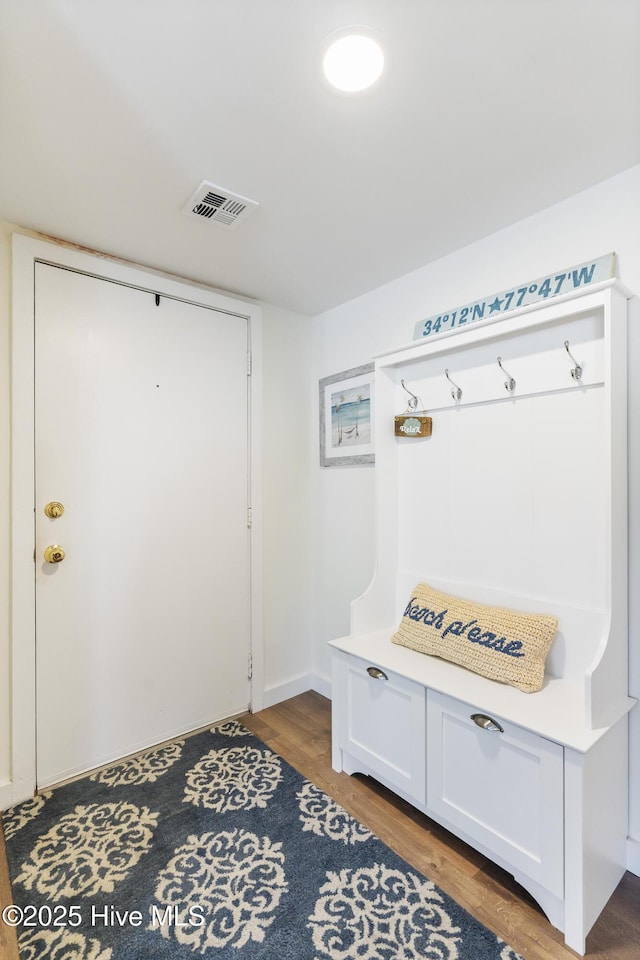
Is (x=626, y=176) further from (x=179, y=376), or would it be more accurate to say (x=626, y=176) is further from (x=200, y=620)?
(x=200, y=620)

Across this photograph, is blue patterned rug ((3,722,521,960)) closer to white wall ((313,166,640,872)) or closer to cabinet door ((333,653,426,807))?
cabinet door ((333,653,426,807))

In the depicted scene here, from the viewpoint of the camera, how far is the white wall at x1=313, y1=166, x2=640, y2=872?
1.54 m

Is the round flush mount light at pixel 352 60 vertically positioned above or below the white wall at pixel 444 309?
above

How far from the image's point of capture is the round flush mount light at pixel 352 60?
1102 millimetres

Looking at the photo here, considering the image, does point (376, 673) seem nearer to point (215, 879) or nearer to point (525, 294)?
point (215, 879)

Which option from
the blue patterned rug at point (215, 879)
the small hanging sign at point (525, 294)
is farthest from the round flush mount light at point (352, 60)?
the blue patterned rug at point (215, 879)

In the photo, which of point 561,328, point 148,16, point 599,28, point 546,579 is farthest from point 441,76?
point 546,579

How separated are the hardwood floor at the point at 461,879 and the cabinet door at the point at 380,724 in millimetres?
95

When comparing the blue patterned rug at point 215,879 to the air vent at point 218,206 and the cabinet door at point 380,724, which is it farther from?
the air vent at point 218,206

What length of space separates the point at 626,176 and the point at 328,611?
8.00 ft

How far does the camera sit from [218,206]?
68.9 inches

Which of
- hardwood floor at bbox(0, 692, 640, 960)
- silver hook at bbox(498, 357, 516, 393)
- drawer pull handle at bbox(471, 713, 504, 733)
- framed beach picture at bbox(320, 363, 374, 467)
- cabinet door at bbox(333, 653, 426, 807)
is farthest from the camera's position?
framed beach picture at bbox(320, 363, 374, 467)

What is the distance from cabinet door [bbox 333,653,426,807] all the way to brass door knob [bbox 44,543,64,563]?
1.30 meters

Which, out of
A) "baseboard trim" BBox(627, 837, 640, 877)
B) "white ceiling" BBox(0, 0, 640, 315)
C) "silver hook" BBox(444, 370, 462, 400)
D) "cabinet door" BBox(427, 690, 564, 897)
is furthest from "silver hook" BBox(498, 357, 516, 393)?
"baseboard trim" BBox(627, 837, 640, 877)
